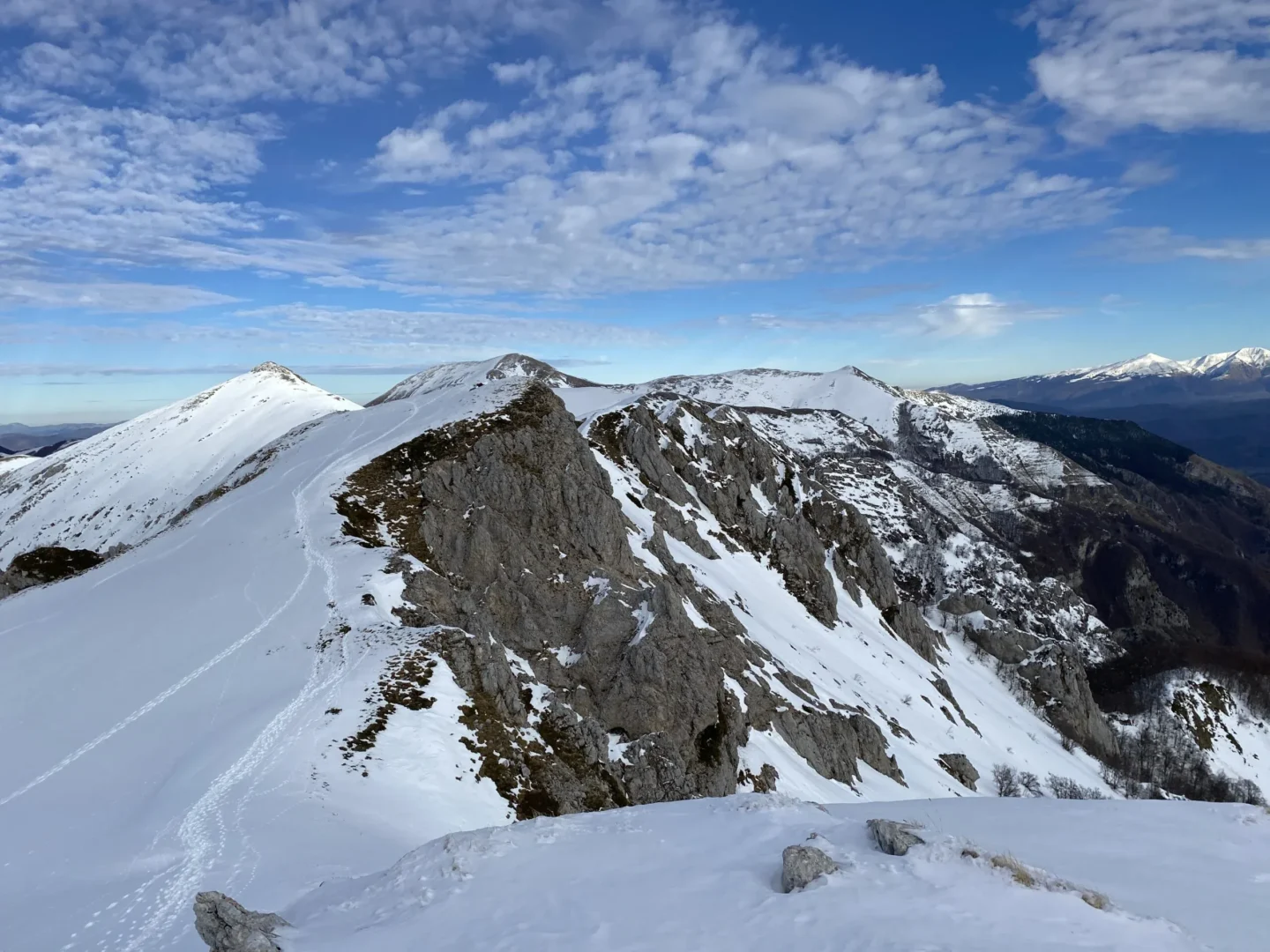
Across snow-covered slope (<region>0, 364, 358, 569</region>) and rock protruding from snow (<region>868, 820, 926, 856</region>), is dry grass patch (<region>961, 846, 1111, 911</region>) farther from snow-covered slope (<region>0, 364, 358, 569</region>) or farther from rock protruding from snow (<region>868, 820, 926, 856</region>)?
snow-covered slope (<region>0, 364, 358, 569</region>)

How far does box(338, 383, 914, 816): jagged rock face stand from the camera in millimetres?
30344

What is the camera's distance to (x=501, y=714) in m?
29.0

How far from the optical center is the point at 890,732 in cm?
6562

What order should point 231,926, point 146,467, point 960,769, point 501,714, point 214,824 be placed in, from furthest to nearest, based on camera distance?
1. point 146,467
2. point 960,769
3. point 501,714
4. point 214,824
5. point 231,926

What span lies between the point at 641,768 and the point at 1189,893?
31243mm

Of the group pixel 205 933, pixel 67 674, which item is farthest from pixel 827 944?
pixel 67 674

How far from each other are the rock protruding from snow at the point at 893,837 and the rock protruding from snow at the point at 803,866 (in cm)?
121

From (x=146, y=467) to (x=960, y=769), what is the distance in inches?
5421

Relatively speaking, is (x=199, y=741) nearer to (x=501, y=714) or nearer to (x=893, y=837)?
(x=501, y=714)

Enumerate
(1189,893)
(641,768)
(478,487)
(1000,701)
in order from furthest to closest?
(1000,701) → (478,487) → (641,768) → (1189,893)

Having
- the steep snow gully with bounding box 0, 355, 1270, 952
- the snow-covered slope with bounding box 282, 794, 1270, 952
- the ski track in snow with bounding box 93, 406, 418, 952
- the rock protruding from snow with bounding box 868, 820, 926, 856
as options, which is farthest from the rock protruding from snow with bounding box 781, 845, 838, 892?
the ski track in snow with bounding box 93, 406, 418, 952

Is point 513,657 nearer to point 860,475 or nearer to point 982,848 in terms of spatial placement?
point 982,848

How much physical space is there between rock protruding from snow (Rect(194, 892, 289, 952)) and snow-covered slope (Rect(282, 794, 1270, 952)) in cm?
45

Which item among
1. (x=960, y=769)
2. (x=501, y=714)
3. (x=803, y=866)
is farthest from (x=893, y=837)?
(x=960, y=769)
